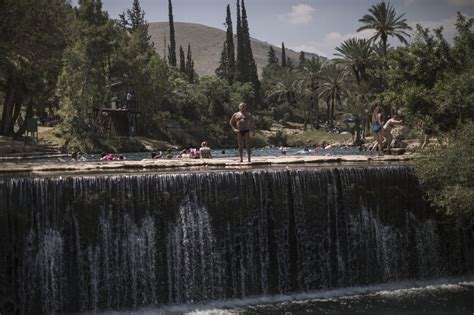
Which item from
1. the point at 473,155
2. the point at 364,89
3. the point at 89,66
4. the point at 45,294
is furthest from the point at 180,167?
the point at 364,89

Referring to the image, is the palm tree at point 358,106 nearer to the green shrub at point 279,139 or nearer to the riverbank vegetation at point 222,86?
the riverbank vegetation at point 222,86

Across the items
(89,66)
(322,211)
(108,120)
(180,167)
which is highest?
(89,66)

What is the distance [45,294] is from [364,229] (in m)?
8.85

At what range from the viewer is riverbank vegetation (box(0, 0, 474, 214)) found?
18.5m

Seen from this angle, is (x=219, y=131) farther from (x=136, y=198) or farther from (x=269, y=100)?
(x=136, y=198)

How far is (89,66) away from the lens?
160ft

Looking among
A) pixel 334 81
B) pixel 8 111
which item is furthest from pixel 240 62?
pixel 8 111

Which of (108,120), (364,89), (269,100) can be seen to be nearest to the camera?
(108,120)

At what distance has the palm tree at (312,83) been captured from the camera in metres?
82.4

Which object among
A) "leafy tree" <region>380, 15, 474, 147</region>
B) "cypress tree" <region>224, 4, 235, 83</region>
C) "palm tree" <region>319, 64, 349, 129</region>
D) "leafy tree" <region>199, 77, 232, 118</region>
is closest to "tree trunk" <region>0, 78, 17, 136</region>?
"leafy tree" <region>380, 15, 474, 147</region>

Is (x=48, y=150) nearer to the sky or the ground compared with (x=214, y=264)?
nearer to the sky

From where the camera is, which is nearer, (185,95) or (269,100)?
(185,95)

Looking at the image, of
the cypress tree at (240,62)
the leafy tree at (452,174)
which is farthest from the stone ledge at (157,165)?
the cypress tree at (240,62)

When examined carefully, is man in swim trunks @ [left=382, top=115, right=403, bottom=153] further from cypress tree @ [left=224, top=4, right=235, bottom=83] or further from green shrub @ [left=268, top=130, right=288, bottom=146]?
cypress tree @ [left=224, top=4, right=235, bottom=83]
